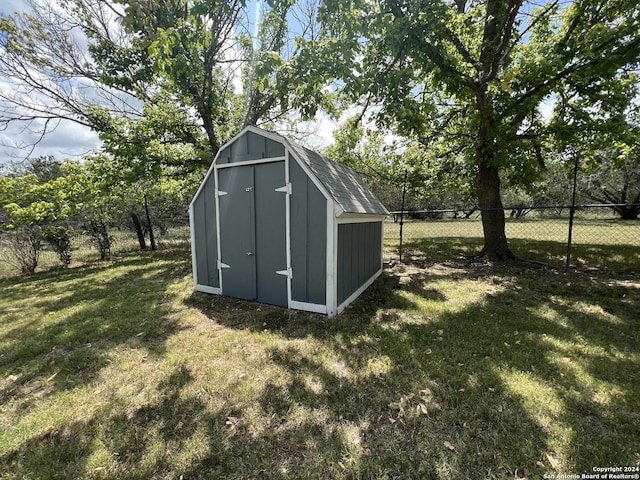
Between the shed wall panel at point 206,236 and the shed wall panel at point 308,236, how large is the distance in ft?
5.99

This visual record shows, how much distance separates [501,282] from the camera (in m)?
6.06

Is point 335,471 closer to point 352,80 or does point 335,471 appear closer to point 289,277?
point 289,277

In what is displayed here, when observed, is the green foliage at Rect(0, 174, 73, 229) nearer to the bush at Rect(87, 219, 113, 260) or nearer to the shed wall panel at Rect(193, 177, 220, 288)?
the bush at Rect(87, 219, 113, 260)

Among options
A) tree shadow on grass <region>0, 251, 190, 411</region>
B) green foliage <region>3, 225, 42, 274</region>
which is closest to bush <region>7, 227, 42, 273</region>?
green foliage <region>3, 225, 42, 274</region>

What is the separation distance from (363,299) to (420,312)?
1077 mm

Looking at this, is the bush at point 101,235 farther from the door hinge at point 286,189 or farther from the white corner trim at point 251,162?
the door hinge at point 286,189

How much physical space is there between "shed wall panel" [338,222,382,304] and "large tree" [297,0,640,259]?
6.87ft

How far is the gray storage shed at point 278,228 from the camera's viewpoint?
4.21 metres

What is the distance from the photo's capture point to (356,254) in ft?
16.5

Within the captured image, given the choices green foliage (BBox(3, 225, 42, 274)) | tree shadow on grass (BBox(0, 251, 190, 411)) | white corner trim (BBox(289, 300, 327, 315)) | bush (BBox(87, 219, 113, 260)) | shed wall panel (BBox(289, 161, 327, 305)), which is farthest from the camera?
bush (BBox(87, 219, 113, 260))

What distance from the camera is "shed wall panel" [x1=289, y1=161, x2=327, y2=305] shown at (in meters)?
4.17

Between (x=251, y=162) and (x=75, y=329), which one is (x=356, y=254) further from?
(x=75, y=329)

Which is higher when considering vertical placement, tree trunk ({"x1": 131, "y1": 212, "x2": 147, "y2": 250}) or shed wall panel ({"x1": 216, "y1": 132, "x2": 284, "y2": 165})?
shed wall panel ({"x1": 216, "y1": 132, "x2": 284, "y2": 165})

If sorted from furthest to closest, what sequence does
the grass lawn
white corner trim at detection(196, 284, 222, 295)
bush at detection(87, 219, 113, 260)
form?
bush at detection(87, 219, 113, 260) → white corner trim at detection(196, 284, 222, 295) → the grass lawn
